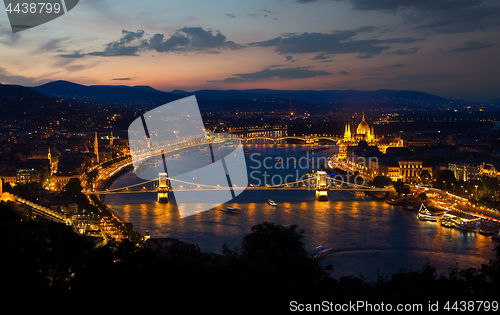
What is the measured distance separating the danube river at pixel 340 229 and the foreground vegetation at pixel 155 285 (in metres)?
2.28

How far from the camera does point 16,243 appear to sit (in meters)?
3.26

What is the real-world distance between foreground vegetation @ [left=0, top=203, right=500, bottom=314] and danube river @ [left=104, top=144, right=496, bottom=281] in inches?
89.9

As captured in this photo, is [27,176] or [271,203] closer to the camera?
[271,203]

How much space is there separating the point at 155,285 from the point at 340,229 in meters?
5.25

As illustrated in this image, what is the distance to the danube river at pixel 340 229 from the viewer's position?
611cm

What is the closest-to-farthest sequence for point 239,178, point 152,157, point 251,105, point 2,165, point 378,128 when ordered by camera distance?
point 2,165 < point 239,178 < point 152,157 < point 378,128 < point 251,105

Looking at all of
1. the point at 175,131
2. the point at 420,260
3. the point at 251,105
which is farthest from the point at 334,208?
the point at 251,105

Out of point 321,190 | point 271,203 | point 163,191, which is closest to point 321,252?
point 271,203

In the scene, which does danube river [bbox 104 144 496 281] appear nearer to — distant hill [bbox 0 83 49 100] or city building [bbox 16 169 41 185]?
city building [bbox 16 169 41 185]

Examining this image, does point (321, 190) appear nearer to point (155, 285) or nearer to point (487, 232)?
point (487, 232)

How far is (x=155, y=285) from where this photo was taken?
272 cm

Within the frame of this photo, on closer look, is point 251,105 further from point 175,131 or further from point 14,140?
point 14,140

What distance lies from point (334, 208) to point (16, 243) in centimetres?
704

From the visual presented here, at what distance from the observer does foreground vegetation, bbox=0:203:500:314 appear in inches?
102
